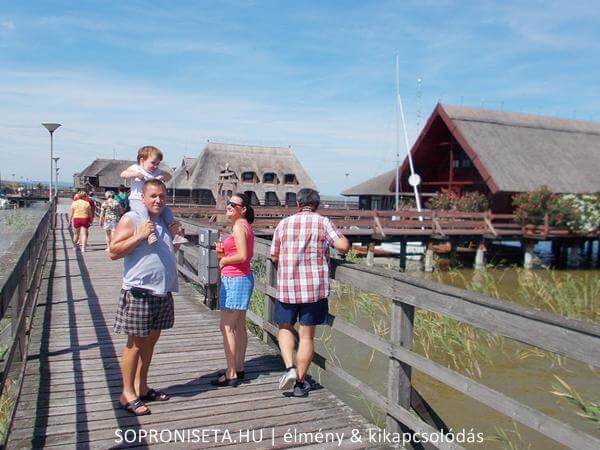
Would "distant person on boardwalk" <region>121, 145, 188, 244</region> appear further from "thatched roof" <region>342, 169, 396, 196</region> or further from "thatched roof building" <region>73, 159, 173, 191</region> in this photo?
"thatched roof building" <region>73, 159, 173, 191</region>

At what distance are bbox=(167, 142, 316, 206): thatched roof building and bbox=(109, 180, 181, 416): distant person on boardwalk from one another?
38.7 m

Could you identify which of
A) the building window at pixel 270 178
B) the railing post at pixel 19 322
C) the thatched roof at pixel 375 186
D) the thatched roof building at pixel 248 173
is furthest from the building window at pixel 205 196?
the railing post at pixel 19 322

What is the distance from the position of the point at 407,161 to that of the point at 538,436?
78.2 feet

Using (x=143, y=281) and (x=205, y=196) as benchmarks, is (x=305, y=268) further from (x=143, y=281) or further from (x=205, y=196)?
(x=205, y=196)

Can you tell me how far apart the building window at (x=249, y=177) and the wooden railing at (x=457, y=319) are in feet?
134

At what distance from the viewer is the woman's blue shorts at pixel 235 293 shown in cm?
434

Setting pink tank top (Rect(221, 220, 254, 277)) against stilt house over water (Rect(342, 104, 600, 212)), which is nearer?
pink tank top (Rect(221, 220, 254, 277))

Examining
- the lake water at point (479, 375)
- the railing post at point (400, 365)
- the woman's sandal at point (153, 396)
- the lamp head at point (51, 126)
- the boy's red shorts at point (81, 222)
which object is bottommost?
the lake water at point (479, 375)

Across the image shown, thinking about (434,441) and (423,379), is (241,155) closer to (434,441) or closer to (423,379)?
(423,379)

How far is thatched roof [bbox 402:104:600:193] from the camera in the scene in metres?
24.7

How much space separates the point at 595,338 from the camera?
87.7 inches

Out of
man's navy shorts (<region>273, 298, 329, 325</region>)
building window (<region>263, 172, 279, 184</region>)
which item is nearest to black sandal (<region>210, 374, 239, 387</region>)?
man's navy shorts (<region>273, 298, 329, 325</region>)

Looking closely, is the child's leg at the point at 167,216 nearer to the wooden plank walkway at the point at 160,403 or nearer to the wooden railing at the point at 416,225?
the wooden plank walkway at the point at 160,403

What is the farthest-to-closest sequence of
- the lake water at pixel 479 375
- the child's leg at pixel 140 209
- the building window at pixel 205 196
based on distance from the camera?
the building window at pixel 205 196 → the lake water at pixel 479 375 → the child's leg at pixel 140 209
